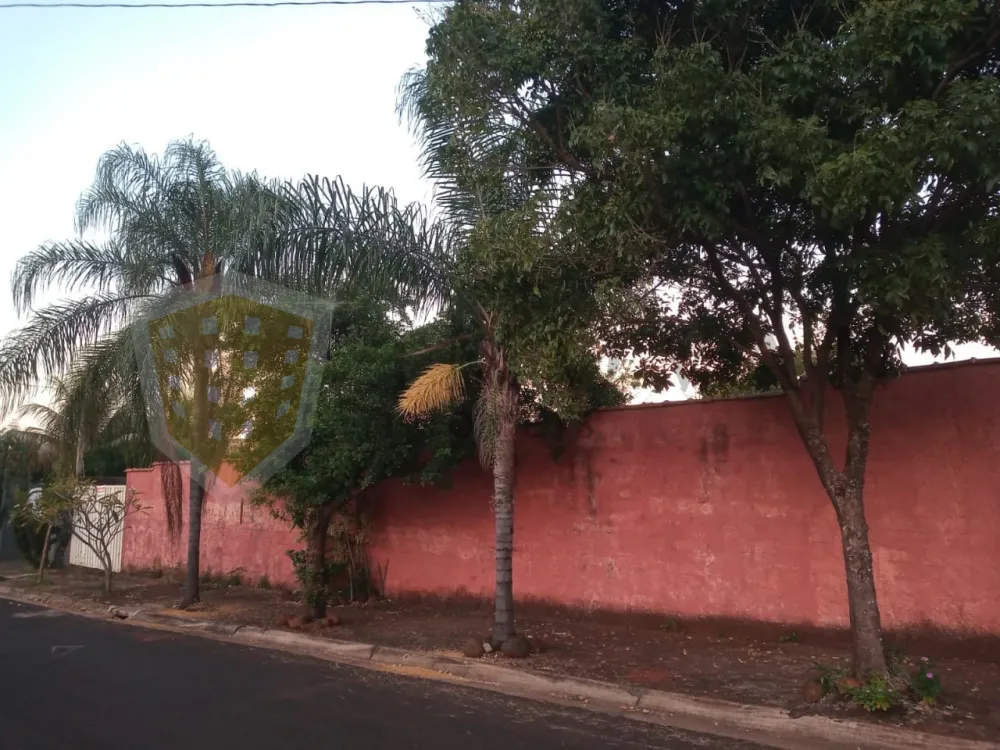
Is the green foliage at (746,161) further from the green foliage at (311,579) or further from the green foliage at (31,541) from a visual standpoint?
the green foliage at (31,541)

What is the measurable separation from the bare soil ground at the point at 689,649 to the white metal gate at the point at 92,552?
8.14 m

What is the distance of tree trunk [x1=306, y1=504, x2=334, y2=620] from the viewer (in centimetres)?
1166

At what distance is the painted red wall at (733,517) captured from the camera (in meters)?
8.29

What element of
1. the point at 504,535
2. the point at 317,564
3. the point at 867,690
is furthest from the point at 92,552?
the point at 867,690

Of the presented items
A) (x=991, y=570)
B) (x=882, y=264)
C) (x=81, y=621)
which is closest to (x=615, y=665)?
(x=991, y=570)

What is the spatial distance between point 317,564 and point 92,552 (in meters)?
12.0

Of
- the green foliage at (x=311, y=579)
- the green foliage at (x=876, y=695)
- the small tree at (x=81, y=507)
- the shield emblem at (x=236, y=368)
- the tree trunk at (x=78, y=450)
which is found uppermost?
the shield emblem at (x=236, y=368)

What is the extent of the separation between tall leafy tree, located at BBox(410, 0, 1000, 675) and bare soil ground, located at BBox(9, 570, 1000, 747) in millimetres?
845

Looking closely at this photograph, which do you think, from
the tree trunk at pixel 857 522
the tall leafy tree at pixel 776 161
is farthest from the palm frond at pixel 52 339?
the tree trunk at pixel 857 522

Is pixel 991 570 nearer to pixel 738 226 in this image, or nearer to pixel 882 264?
pixel 882 264

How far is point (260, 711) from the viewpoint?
7.14 m

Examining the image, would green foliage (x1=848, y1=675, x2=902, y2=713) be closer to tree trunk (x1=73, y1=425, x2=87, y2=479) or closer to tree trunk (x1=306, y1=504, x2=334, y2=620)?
tree trunk (x1=306, y1=504, x2=334, y2=620)

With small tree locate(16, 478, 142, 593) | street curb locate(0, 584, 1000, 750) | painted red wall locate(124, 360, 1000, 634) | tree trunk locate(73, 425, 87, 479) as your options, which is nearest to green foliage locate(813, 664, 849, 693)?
street curb locate(0, 584, 1000, 750)

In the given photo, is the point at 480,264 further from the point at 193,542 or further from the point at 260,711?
the point at 193,542
